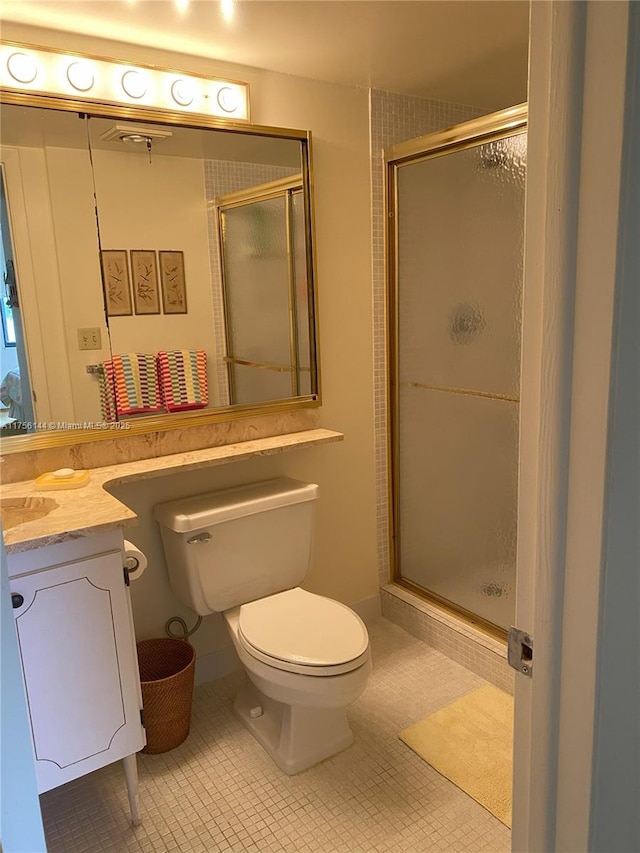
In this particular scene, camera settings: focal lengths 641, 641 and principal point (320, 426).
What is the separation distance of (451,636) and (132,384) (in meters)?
1.55

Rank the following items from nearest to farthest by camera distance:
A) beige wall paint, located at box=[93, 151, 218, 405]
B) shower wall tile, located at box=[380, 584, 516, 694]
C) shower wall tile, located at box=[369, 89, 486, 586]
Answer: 1. beige wall paint, located at box=[93, 151, 218, 405]
2. shower wall tile, located at box=[380, 584, 516, 694]
3. shower wall tile, located at box=[369, 89, 486, 586]

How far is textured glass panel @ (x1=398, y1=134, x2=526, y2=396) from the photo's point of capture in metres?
2.16

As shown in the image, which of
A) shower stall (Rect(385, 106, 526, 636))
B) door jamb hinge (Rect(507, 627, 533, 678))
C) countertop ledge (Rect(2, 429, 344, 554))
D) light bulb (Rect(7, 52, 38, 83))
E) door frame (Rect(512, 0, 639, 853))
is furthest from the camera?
shower stall (Rect(385, 106, 526, 636))

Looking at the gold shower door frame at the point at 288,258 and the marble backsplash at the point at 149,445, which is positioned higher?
the gold shower door frame at the point at 288,258

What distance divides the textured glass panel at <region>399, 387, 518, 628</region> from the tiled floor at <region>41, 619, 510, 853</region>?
52 cm

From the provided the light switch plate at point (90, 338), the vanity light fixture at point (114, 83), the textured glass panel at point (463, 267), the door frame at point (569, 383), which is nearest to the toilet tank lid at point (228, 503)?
the light switch plate at point (90, 338)

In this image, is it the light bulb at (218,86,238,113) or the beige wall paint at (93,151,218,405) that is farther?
the light bulb at (218,86,238,113)

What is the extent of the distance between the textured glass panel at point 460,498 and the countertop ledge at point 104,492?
441 millimetres

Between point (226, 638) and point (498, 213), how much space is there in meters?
1.83

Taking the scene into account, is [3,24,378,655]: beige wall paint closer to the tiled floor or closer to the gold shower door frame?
the gold shower door frame

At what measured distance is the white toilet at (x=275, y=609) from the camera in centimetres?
185

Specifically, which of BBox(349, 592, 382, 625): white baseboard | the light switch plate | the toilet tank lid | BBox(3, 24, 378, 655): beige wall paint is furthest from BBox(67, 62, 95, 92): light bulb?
BBox(349, 592, 382, 625): white baseboard

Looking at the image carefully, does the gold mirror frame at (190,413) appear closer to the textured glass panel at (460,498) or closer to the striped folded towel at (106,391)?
the striped folded towel at (106,391)

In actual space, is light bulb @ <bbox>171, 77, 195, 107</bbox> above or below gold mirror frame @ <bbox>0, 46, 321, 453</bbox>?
above
